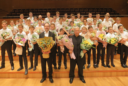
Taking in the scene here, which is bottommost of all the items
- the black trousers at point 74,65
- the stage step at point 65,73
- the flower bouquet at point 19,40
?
the stage step at point 65,73

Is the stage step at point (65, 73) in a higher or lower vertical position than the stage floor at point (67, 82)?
higher

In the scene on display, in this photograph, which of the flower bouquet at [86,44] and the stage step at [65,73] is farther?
the stage step at [65,73]

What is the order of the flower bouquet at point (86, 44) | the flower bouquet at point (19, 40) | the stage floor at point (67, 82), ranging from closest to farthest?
the flower bouquet at point (86, 44) < the stage floor at point (67, 82) < the flower bouquet at point (19, 40)

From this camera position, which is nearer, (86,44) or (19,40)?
(86,44)

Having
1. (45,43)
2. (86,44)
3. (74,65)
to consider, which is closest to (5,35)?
(45,43)

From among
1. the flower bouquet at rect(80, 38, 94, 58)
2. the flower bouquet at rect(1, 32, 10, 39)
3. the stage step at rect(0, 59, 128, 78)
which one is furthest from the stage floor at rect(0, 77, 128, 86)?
the flower bouquet at rect(1, 32, 10, 39)

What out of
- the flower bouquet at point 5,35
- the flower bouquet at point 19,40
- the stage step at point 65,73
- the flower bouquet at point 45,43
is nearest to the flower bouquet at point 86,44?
the flower bouquet at point 45,43

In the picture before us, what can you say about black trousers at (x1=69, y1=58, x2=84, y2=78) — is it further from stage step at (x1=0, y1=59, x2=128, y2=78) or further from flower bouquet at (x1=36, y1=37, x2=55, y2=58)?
flower bouquet at (x1=36, y1=37, x2=55, y2=58)

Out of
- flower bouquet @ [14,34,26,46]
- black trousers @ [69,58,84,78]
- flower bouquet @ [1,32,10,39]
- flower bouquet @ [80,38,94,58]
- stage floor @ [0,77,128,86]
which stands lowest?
stage floor @ [0,77,128,86]

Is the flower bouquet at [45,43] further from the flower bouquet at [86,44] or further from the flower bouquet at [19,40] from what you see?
the flower bouquet at [86,44]

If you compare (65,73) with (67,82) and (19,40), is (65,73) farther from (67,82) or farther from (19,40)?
(19,40)

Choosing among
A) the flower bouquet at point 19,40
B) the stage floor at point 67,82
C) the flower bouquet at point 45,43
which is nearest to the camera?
the flower bouquet at point 45,43

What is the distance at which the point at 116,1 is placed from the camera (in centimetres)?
895

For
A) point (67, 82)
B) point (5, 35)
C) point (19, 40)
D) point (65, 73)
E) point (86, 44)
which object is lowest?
point (67, 82)
